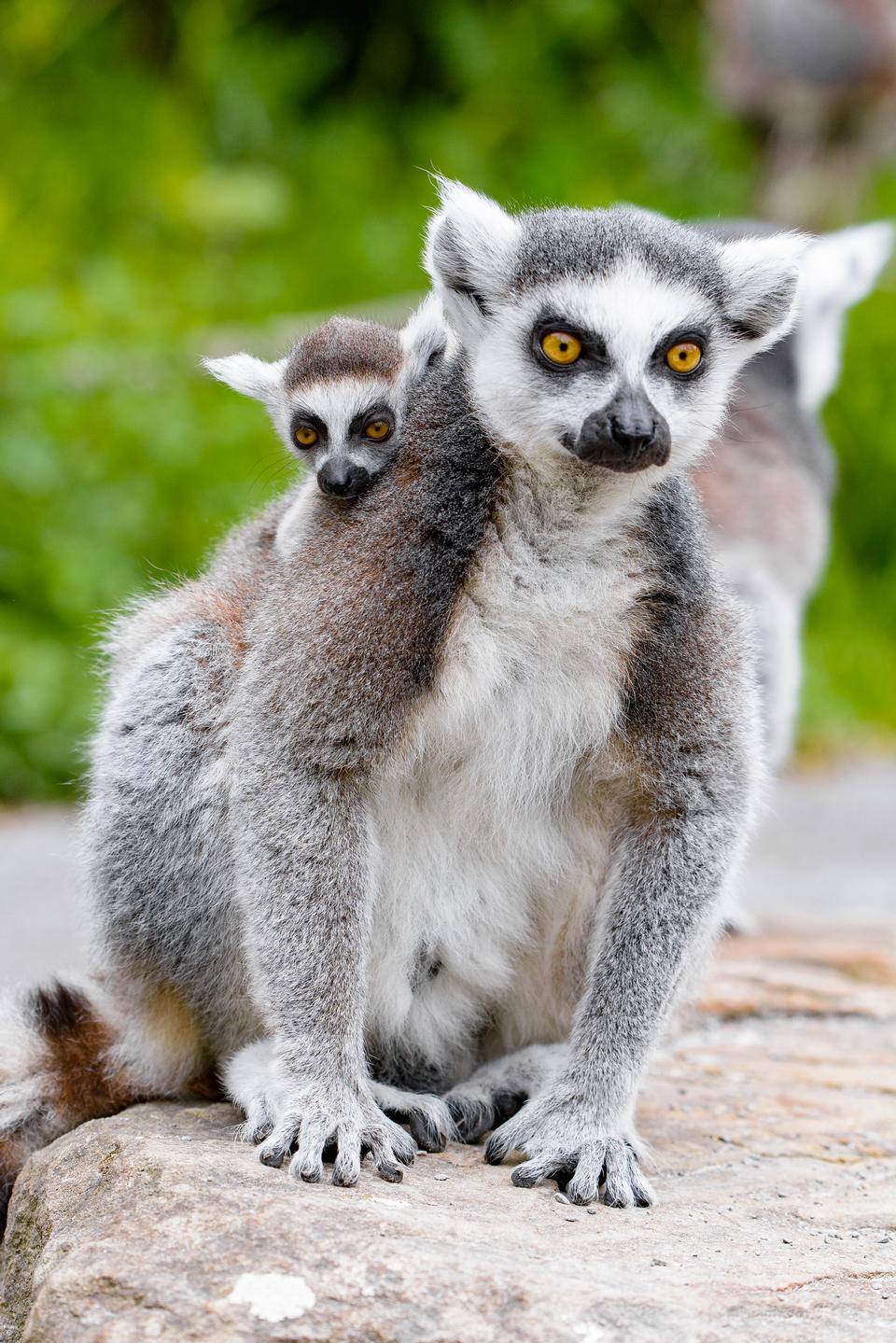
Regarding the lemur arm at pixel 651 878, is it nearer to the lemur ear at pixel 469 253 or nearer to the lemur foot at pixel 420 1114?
the lemur foot at pixel 420 1114

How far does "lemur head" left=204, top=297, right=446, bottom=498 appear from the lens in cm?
386

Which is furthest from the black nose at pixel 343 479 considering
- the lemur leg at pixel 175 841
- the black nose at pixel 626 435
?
the black nose at pixel 626 435

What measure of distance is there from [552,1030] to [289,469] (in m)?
1.94

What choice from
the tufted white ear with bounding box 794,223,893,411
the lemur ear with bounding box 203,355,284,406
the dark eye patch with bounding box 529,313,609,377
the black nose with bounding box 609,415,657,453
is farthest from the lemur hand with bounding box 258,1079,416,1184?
the tufted white ear with bounding box 794,223,893,411

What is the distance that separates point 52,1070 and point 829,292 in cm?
511

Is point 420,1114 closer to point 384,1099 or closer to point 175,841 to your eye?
point 384,1099

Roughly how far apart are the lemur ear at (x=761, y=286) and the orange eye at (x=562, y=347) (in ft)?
1.46

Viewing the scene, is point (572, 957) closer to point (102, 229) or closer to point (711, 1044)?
point (711, 1044)

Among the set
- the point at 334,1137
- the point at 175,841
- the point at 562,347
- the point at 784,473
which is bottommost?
the point at 334,1137

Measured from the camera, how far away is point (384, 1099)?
3.57 meters

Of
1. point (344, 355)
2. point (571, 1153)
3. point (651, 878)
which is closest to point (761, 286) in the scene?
point (344, 355)

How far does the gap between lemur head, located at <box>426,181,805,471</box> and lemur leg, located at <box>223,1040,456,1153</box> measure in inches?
55.5

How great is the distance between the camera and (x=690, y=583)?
3.46m

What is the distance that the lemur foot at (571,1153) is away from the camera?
10.8 ft
